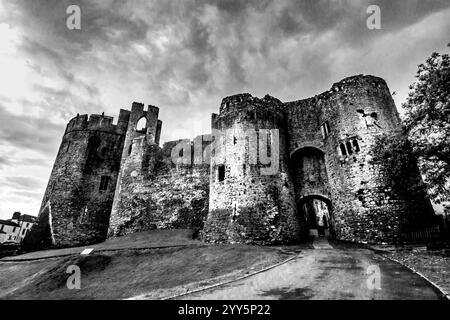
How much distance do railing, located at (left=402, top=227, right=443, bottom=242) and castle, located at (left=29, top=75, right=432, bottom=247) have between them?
0.53m

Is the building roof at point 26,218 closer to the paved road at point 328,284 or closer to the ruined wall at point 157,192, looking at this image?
the ruined wall at point 157,192

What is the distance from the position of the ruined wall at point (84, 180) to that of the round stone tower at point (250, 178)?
1509cm

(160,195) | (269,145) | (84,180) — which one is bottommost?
(160,195)

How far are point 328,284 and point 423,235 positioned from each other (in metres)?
10.1

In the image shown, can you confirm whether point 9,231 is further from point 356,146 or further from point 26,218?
point 356,146

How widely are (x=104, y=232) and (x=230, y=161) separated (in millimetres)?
Answer: 17365

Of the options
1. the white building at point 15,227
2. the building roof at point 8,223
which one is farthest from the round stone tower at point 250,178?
the building roof at point 8,223

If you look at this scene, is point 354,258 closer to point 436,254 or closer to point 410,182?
point 436,254

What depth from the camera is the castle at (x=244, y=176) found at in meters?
16.2

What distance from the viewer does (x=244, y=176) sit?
56.6 feet

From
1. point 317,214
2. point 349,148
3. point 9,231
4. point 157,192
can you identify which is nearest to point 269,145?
point 349,148

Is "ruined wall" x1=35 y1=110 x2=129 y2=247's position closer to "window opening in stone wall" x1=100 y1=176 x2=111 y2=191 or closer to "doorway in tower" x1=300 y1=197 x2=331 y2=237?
"window opening in stone wall" x1=100 y1=176 x2=111 y2=191

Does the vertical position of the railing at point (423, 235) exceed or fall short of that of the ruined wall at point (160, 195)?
it falls short

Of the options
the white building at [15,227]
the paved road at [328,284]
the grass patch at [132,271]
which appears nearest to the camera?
the paved road at [328,284]
